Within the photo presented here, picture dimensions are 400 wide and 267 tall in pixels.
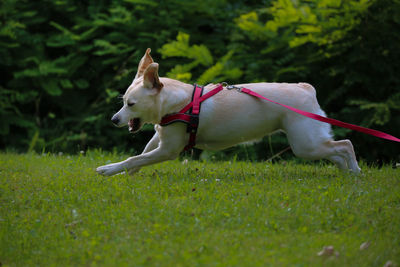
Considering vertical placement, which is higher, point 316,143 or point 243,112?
point 243,112

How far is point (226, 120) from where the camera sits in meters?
5.87

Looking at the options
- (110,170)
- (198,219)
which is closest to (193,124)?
(110,170)

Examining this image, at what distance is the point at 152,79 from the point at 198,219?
2010 millimetres

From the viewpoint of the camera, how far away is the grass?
149 inches

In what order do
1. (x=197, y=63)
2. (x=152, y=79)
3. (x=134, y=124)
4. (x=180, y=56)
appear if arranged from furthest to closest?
(x=180, y=56), (x=197, y=63), (x=134, y=124), (x=152, y=79)

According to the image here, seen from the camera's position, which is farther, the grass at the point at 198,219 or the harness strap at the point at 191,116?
the harness strap at the point at 191,116

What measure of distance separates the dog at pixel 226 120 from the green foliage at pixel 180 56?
3.12 meters

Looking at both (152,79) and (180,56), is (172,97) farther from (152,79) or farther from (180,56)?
(180,56)

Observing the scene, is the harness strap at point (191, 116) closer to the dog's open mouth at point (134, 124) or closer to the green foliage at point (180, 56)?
the dog's open mouth at point (134, 124)

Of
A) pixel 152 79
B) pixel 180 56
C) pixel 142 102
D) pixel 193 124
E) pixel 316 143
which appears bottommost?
pixel 316 143

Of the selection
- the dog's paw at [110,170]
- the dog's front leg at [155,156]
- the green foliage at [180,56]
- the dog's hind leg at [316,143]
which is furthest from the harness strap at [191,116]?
the green foliage at [180,56]

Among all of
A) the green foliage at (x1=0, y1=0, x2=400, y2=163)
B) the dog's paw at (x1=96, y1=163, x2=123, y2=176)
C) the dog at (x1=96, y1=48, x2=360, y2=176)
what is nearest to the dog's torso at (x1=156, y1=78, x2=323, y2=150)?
the dog at (x1=96, y1=48, x2=360, y2=176)

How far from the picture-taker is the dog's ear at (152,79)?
5531 mm

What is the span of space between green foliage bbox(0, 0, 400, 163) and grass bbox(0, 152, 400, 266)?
3444mm
